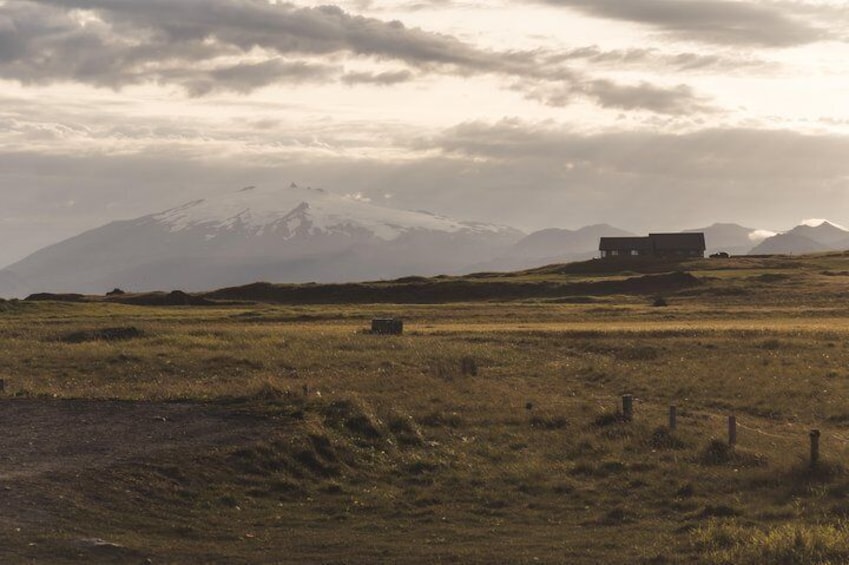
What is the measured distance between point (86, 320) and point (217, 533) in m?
56.1

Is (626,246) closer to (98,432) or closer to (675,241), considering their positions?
(675,241)

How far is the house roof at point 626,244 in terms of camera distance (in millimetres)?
175000

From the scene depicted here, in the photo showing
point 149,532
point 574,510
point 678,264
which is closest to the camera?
point 149,532

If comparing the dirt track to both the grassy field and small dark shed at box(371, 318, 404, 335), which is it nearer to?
the grassy field

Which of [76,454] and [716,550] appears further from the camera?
[76,454]

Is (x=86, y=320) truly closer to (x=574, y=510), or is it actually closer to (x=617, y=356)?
(x=617, y=356)

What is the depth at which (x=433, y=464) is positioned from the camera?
27.4 m

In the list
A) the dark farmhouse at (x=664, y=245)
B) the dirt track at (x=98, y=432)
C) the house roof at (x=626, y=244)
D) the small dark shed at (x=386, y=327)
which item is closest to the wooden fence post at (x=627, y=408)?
the dirt track at (x=98, y=432)

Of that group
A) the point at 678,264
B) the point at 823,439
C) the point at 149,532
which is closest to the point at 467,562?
the point at 149,532

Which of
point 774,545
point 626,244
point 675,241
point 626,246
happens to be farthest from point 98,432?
point 675,241

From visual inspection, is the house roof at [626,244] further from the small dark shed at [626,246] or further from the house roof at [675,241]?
the house roof at [675,241]

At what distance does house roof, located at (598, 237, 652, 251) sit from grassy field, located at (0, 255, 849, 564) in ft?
394

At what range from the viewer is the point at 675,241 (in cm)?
17588

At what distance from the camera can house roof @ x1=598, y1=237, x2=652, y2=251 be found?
175000 millimetres
